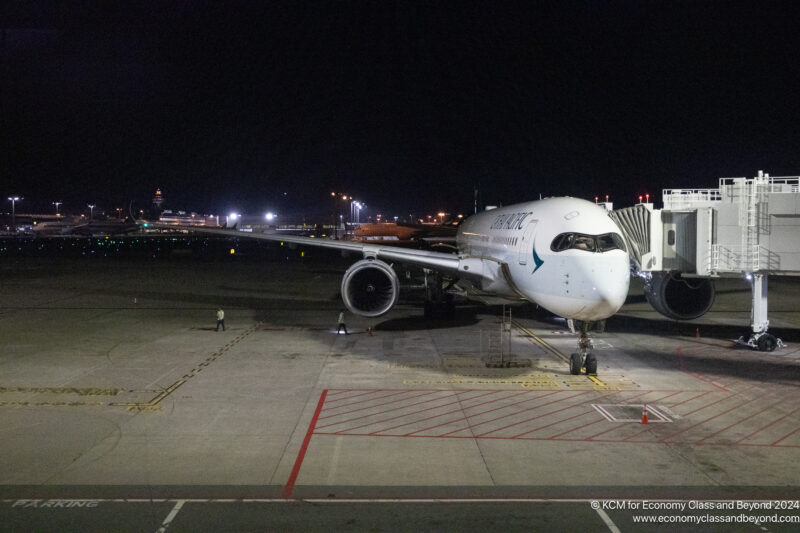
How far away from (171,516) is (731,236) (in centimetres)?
1894

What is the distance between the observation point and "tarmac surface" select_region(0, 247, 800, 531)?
29.0 ft

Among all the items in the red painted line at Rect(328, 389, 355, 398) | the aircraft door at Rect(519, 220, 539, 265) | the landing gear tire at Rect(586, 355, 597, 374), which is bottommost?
the red painted line at Rect(328, 389, 355, 398)

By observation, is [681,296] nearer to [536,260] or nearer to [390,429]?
[536,260]

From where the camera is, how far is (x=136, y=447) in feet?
37.1

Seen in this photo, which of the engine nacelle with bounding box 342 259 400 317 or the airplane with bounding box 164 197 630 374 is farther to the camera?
the engine nacelle with bounding box 342 259 400 317

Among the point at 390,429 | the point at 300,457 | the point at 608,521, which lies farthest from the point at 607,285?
the point at 300,457

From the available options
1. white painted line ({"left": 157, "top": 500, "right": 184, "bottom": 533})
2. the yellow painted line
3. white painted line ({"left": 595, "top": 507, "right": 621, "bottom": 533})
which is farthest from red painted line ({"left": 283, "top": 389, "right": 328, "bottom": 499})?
the yellow painted line

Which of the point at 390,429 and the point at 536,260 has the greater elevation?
the point at 536,260

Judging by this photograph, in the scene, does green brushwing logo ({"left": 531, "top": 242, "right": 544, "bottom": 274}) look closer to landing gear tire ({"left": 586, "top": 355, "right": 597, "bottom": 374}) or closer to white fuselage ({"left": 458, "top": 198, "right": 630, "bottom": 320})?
white fuselage ({"left": 458, "top": 198, "right": 630, "bottom": 320})

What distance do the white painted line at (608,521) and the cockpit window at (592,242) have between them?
8002 mm

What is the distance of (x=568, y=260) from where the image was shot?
618 inches

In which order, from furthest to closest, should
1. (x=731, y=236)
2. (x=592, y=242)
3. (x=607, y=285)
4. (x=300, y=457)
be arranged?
(x=731, y=236) < (x=592, y=242) < (x=607, y=285) < (x=300, y=457)

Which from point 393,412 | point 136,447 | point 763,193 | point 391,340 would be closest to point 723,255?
point 763,193

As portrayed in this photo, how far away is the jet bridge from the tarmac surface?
2.68 metres
